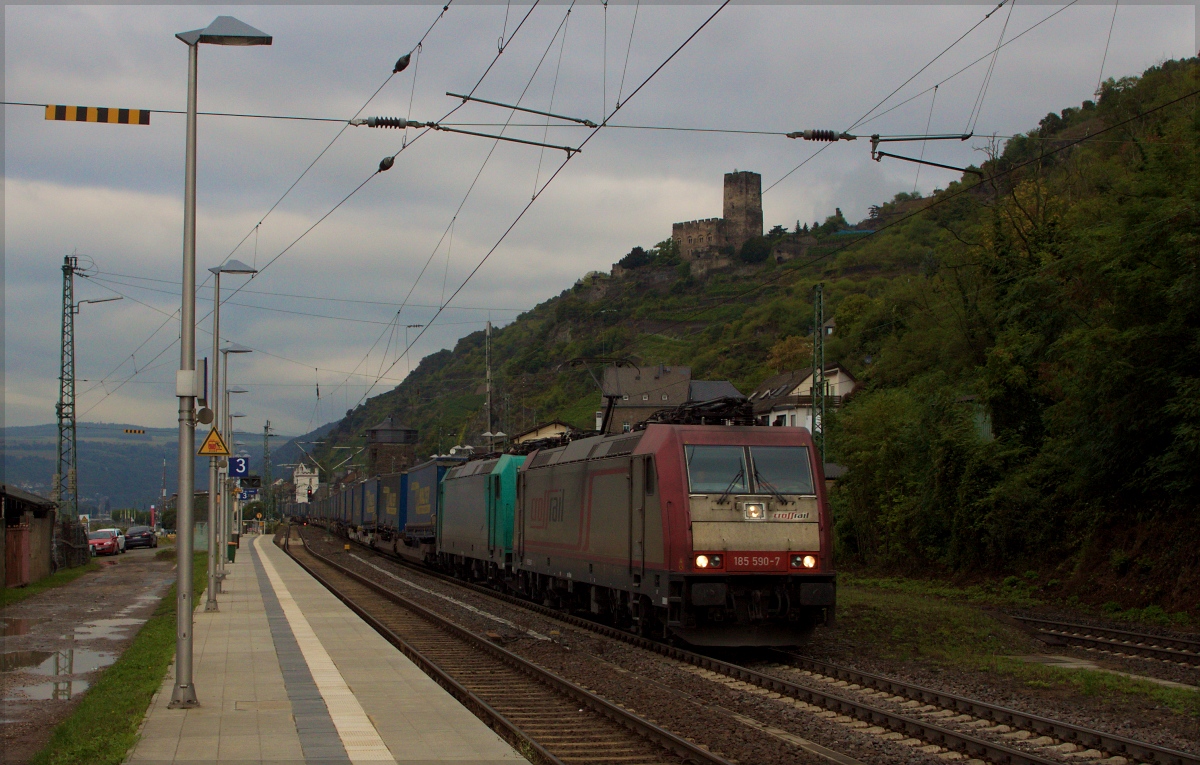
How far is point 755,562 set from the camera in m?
14.1

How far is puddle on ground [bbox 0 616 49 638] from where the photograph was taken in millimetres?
19141

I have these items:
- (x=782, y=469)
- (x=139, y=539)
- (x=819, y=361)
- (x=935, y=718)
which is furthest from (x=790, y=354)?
(x=935, y=718)

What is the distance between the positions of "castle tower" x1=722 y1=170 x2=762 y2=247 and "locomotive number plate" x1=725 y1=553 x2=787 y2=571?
177 metres

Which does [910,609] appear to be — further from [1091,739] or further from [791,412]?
[791,412]

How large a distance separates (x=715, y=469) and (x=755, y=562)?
132cm

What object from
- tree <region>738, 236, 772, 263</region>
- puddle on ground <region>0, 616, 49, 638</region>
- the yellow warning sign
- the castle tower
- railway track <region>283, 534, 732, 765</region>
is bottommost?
→ puddle on ground <region>0, 616, 49, 638</region>

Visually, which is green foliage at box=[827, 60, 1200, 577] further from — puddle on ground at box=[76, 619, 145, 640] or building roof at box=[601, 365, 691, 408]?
building roof at box=[601, 365, 691, 408]

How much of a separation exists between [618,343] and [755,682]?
143 meters

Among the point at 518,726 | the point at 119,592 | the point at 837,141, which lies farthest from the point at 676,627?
the point at 119,592

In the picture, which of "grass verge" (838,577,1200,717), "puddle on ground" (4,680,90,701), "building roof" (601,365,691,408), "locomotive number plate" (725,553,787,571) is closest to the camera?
"grass verge" (838,577,1200,717)

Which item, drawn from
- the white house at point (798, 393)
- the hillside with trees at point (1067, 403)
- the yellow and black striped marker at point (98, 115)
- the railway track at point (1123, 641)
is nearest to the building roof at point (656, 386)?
the white house at point (798, 393)

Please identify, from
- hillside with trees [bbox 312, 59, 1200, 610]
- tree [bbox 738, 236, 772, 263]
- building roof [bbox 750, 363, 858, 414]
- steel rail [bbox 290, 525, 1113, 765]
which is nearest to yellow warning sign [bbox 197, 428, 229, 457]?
steel rail [bbox 290, 525, 1113, 765]

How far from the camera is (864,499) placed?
34562 millimetres

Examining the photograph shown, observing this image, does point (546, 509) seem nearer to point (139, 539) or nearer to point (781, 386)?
point (139, 539)
